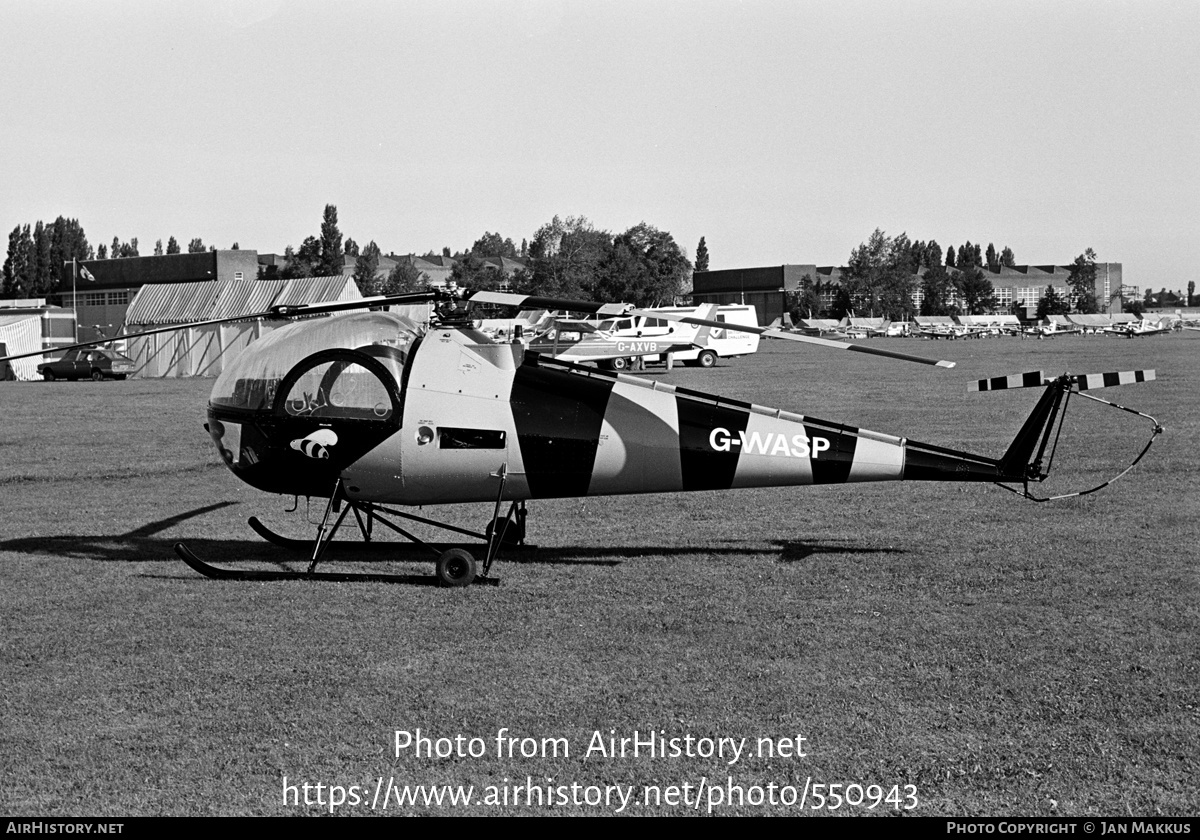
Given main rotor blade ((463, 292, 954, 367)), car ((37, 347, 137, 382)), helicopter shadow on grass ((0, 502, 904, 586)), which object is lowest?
car ((37, 347, 137, 382))

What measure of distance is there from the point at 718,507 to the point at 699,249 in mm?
181498

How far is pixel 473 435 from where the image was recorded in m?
9.95

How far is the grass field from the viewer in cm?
577

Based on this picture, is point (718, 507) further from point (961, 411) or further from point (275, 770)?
point (961, 411)

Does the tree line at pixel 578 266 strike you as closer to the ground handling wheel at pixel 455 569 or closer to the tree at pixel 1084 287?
the ground handling wheel at pixel 455 569

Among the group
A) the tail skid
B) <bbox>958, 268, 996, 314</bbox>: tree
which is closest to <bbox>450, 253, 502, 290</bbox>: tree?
the tail skid

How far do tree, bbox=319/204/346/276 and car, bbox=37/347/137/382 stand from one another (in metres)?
69.4

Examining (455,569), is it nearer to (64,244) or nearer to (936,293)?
(64,244)

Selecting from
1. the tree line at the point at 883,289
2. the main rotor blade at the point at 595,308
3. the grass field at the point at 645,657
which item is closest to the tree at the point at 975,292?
the tree line at the point at 883,289

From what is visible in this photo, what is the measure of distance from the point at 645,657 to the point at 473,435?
302 cm

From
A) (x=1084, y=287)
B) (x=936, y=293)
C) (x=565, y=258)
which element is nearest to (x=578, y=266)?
(x=565, y=258)

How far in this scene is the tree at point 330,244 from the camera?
11738cm

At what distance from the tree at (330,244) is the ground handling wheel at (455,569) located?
11152 centimetres

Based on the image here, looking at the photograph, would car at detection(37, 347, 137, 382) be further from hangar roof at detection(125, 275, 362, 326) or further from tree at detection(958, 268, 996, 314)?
tree at detection(958, 268, 996, 314)
